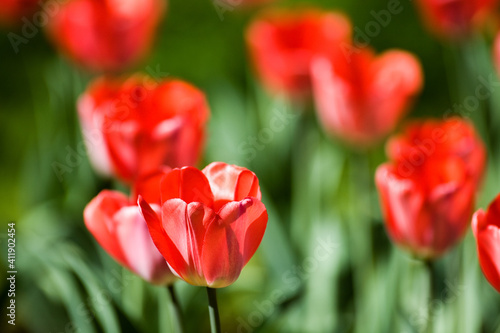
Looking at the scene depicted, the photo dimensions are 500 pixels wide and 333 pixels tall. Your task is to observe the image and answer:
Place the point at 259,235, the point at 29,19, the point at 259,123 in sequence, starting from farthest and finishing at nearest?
the point at 29,19
the point at 259,123
the point at 259,235

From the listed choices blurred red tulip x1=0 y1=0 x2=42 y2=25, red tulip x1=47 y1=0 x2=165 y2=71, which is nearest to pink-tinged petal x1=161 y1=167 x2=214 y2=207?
red tulip x1=47 y1=0 x2=165 y2=71

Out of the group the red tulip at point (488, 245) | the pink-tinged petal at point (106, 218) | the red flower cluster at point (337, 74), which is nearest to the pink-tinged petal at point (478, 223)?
the red tulip at point (488, 245)

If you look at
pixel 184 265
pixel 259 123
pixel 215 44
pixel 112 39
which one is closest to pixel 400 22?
pixel 215 44

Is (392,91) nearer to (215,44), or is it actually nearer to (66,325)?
(66,325)

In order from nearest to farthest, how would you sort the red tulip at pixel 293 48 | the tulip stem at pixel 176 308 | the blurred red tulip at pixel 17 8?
the tulip stem at pixel 176 308, the red tulip at pixel 293 48, the blurred red tulip at pixel 17 8

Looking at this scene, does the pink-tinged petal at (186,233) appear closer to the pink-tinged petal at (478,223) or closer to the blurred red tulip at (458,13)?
the pink-tinged petal at (478,223)

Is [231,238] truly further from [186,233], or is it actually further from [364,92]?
[364,92]

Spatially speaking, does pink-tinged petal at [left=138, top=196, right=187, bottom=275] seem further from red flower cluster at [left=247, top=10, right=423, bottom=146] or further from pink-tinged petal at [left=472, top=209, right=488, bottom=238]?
red flower cluster at [left=247, top=10, right=423, bottom=146]
